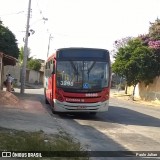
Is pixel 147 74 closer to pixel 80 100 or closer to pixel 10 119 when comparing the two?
pixel 80 100

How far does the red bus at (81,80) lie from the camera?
64.7 feet

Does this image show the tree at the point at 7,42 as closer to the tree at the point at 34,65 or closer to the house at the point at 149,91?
the house at the point at 149,91

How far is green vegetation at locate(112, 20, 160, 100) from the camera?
42281mm

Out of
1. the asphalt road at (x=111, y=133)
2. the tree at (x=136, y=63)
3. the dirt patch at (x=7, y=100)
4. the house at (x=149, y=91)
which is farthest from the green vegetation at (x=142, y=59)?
the asphalt road at (x=111, y=133)

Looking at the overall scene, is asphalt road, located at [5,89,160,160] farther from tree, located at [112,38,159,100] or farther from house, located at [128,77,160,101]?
house, located at [128,77,160,101]

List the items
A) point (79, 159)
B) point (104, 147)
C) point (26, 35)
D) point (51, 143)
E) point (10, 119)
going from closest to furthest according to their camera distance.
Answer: point (79, 159) → point (51, 143) → point (104, 147) → point (10, 119) → point (26, 35)

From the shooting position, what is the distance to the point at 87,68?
65.8 feet

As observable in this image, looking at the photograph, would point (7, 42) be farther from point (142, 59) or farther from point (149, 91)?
point (149, 91)

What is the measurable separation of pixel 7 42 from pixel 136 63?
1568 centimetres

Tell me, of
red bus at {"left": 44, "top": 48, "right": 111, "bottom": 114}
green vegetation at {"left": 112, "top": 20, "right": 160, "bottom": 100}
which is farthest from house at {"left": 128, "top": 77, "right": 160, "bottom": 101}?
red bus at {"left": 44, "top": 48, "right": 111, "bottom": 114}

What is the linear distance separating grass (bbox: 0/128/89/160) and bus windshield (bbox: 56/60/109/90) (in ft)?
23.0

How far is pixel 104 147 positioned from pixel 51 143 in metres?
1.84

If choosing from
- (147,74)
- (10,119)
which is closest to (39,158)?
(10,119)

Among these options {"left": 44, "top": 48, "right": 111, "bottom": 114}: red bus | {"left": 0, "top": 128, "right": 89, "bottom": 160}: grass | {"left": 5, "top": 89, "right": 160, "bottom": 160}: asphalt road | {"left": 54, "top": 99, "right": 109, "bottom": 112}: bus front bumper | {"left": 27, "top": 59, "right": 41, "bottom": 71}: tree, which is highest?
{"left": 27, "top": 59, "right": 41, "bottom": 71}: tree
